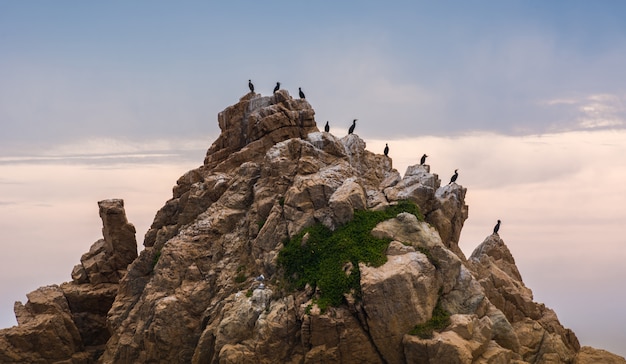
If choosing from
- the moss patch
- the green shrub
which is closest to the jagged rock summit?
the green shrub

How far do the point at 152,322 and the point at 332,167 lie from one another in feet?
48.4

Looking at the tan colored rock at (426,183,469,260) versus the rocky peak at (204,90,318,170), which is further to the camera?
the rocky peak at (204,90,318,170)

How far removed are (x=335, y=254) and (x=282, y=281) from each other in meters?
3.53

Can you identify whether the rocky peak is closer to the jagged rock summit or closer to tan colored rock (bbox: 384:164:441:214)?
the jagged rock summit

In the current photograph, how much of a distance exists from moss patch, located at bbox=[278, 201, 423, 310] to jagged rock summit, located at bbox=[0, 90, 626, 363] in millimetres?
259

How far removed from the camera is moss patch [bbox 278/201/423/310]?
50.1 meters

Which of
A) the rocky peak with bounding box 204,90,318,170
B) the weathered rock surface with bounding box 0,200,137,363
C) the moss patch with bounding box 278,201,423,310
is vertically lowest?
the weathered rock surface with bounding box 0,200,137,363

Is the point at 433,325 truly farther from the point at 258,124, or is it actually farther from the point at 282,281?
the point at 258,124

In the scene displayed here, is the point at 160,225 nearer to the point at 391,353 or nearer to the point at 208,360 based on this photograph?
the point at 208,360

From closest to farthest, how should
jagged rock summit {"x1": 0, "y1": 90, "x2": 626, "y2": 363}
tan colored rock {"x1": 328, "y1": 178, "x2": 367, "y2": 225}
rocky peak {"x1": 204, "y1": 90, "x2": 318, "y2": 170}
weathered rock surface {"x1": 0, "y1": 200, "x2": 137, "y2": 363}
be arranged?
jagged rock summit {"x1": 0, "y1": 90, "x2": 626, "y2": 363}, tan colored rock {"x1": 328, "y1": 178, "x2": 367, "y2": 225}, rocky peak {"x1": 204, "y1": 90, "x2": 318, "y2": 170}, weathered rock surface {"x1": 0, "y1": 200, "x2": 137, "y2": 363}

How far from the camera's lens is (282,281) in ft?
173

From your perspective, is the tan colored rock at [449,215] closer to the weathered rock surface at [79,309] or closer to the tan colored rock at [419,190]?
the tan colored rock at [419,190]

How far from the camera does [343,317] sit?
1924 inches

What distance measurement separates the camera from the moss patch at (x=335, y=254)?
50125 millimetres
